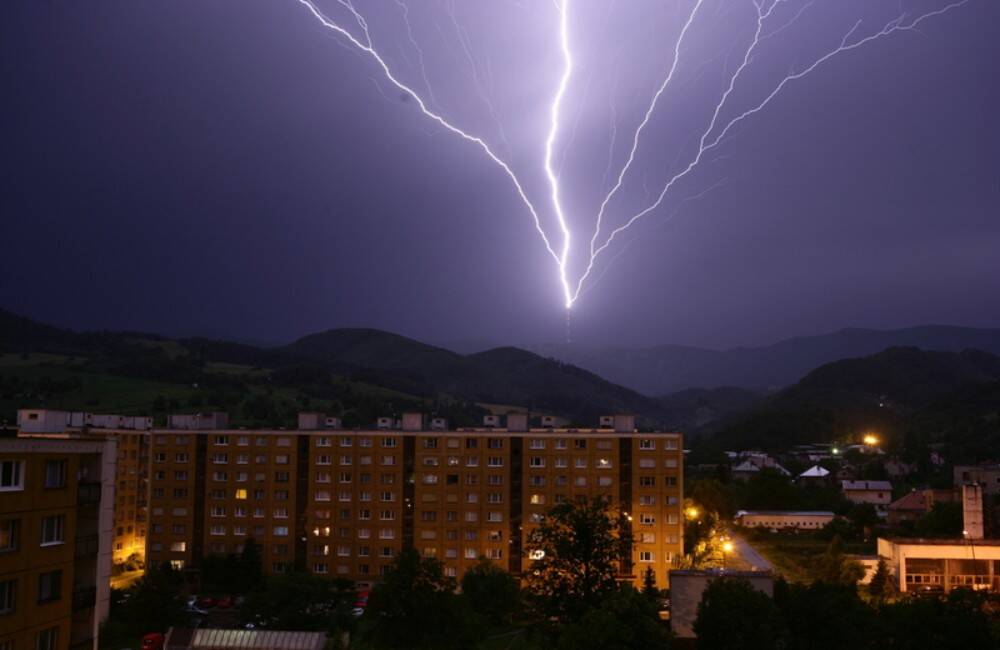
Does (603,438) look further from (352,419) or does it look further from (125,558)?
(352,419)

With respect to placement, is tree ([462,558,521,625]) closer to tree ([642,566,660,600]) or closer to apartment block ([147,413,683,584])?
tree ([642,566,660,600])

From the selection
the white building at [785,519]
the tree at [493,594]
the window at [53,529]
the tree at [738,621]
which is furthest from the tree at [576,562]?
the white building at [785,519]

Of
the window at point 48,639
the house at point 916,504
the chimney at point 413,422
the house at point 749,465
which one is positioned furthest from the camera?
the house at point 749,465

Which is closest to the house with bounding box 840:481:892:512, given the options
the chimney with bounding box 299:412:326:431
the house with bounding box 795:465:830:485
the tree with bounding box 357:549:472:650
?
the house with bounding box 795:465:830:485

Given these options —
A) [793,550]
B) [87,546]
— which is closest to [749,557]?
[793,550]

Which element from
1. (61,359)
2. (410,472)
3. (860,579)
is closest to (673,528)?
(860,579)

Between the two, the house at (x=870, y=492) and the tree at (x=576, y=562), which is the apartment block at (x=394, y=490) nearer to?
the tree at (x=576, y=562)
